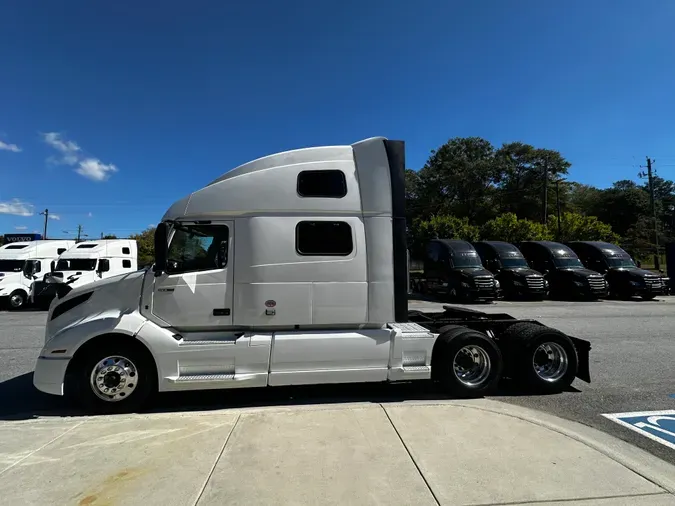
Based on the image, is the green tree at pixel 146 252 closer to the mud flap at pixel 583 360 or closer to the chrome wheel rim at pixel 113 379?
the chrome wheel rim at pixel 113 379

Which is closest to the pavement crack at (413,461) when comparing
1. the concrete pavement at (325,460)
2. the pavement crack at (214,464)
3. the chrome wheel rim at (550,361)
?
the concrete pavement at (325,460)

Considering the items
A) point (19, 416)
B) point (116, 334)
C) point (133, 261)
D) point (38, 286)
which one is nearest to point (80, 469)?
point (116, 334)

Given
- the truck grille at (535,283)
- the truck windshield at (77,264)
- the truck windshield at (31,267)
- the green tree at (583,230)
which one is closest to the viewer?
the truck windshield at (31,267)

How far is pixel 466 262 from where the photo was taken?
18.0 metres

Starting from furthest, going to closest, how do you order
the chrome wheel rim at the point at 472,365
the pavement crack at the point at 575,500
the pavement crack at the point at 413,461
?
the chrome wheel rim at the point at 472,365, the pavement crack at the point at 413,461, the pavement crack at the point at 575,500

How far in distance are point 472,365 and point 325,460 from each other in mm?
2711

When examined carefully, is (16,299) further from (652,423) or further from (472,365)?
(652,423)

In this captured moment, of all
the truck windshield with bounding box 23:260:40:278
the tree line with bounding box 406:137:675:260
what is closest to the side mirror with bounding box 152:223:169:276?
the truck windshield with bounding box 23:260:40:278

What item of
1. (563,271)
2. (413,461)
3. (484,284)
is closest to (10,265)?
(484,284)

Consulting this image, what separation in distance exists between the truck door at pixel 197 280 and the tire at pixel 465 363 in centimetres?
271

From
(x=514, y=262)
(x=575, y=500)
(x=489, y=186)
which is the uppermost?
(x=489, y=186)

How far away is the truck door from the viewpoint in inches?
192

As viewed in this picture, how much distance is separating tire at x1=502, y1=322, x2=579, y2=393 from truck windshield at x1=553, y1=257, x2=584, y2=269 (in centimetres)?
1550

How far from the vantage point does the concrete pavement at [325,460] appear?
2.97m
